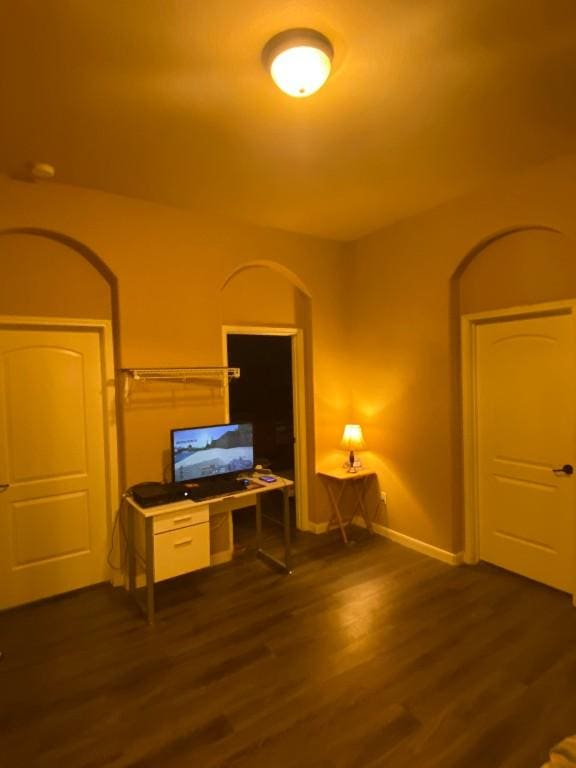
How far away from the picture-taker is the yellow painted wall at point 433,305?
3.02 meters

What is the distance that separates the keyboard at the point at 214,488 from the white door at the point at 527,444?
6.56 ft

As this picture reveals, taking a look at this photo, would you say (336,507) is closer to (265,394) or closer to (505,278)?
(265,394)

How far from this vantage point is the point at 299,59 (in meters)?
1.77

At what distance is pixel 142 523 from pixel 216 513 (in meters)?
0.70

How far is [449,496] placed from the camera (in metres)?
3.62

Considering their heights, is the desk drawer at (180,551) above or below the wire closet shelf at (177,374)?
below

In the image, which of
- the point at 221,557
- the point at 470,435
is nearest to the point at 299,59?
the point at 470,435

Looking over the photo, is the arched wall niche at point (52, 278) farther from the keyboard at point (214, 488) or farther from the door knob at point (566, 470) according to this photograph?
the door knob at point (566, 470)

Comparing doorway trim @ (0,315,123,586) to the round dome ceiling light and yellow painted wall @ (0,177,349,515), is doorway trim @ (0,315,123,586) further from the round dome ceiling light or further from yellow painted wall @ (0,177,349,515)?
the round dome ceiling light

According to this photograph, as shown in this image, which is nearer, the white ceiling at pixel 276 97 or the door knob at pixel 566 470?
the white ceiling at pixel 276 97

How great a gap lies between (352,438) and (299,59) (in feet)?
10.1

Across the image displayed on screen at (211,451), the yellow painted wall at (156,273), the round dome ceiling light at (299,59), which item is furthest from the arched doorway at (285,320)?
the round dome ceiling light at (299,59)

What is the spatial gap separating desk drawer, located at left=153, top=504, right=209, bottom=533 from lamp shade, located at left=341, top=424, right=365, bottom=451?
158 cm

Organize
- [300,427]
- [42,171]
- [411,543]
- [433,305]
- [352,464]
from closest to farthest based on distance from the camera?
[42,171] → [433,305] → [411,543] → [352,464] → [300,427]
